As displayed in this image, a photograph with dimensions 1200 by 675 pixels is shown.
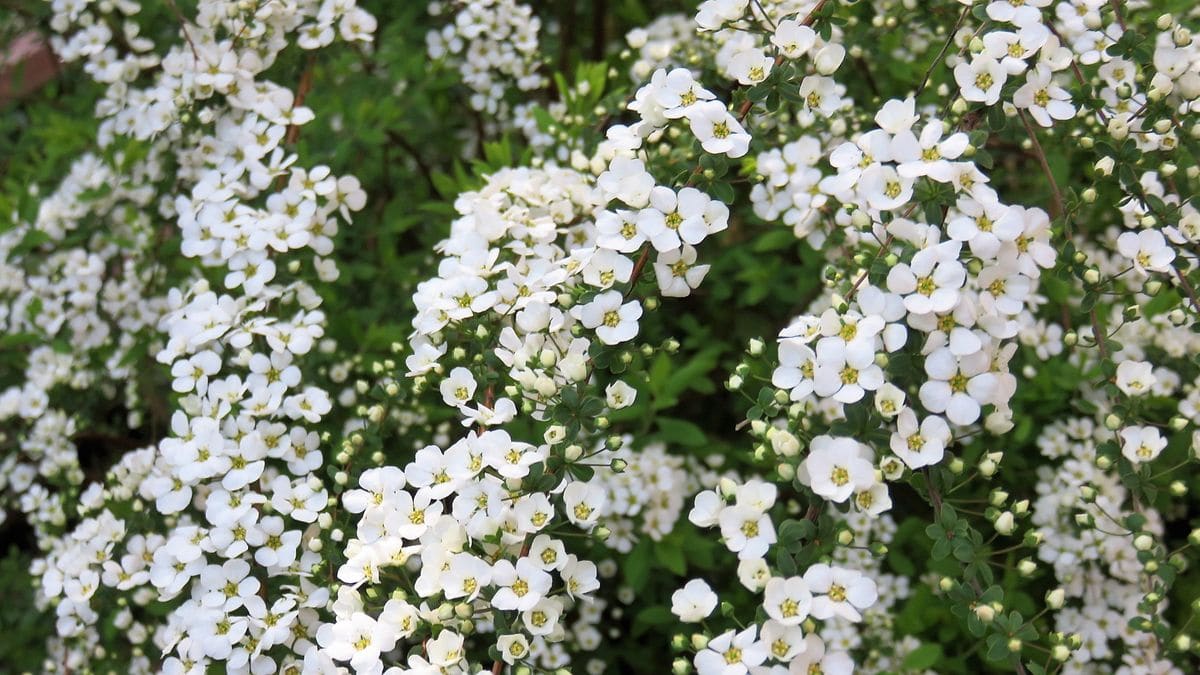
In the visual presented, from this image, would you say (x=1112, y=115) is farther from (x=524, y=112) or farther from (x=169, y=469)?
(x=169, y=469)

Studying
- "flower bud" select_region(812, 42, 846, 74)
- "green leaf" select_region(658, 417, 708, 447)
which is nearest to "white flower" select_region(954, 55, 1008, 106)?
"flower bud" select_region(812, 42, 846, 74)

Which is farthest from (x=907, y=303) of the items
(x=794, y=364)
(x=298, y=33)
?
(x=298, y=33)

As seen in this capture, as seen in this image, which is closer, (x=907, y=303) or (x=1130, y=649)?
(x=907, y=303)

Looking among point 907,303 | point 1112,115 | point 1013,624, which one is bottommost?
point 1013,624

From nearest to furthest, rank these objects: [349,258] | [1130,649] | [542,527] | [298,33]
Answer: [542,527]
[1130,649]
[298,33]
[349,258]

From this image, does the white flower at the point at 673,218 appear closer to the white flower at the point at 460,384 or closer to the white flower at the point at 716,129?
the white flower at the point at 716,129

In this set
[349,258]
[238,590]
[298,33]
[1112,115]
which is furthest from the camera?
[349,258]

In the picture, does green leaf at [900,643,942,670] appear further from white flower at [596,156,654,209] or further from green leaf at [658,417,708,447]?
white flower at [596,156,654,209]

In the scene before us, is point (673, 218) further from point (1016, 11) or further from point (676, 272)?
point (1016, 11)
